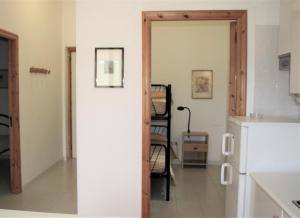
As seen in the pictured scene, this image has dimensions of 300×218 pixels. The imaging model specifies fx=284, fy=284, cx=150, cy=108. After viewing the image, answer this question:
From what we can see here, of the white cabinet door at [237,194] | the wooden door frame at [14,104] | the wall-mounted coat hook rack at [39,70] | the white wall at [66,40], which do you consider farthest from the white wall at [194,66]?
the white cabinet door at [237,194]

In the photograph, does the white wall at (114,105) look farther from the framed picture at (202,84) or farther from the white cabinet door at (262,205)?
the framed picture at (202,84)

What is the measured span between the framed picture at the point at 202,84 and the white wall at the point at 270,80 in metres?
2.65

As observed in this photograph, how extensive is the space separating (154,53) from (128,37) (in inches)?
104

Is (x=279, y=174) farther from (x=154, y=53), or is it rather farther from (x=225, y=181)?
(x=154, y=53)

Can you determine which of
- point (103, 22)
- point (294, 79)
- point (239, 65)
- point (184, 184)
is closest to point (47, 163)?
point (184, 184)

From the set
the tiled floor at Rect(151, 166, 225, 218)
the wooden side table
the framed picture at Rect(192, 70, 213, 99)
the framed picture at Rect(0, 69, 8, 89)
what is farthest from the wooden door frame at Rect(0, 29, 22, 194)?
the framed picture at Rect(192, 70, 213, 99)

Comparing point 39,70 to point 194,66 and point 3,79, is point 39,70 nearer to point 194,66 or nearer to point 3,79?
point 3,79

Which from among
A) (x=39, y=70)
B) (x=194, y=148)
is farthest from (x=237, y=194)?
(x=39, y=70)

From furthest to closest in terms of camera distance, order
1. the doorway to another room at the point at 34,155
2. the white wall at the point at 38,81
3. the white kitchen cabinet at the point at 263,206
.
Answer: the white wall at the point at 38,81
the doorway to another room at the point at 34,155
the white kitchen cabinet at the point at 263,206

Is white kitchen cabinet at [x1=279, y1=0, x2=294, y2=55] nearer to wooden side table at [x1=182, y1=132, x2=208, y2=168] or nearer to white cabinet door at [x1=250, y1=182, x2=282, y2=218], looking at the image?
white cabinet door at [x1=250, y1=182, x2=282, y2=218]

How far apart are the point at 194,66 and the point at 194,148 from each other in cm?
153

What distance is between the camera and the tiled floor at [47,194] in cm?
329

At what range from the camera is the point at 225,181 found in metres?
2.64

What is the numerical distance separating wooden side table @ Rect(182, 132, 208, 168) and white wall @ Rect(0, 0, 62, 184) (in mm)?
2346
